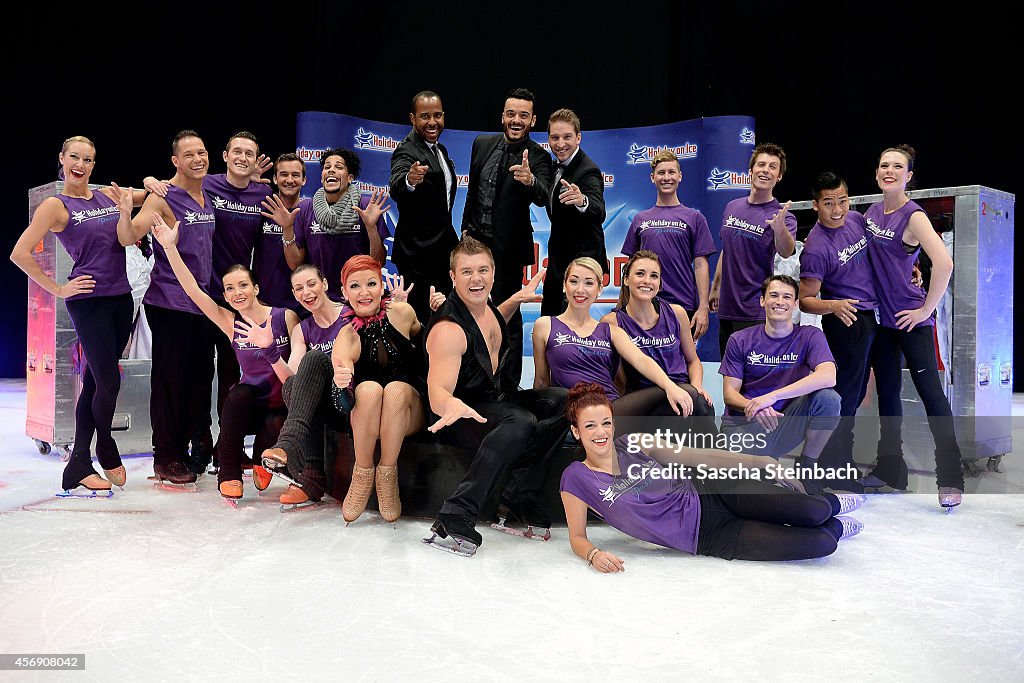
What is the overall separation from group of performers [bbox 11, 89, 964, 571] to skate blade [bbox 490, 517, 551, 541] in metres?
0.04

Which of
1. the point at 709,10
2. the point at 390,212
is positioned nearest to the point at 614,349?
the point at 390,212

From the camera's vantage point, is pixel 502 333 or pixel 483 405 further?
pixel 502 333

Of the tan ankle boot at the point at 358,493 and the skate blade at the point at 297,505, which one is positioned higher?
the tan ankle boot at the point at 358,493

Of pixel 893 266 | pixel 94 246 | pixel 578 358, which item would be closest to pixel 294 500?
pixel 578 358

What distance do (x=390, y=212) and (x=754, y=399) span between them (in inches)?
188

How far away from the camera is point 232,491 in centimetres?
341

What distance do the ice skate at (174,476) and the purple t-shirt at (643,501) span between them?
2047 mm

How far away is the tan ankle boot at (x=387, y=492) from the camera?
307 cm

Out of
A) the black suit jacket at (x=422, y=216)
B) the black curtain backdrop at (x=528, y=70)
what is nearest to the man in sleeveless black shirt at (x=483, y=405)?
the black suit jacket at (x=422, y=216)

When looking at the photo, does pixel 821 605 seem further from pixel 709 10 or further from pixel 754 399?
pixel 709 10

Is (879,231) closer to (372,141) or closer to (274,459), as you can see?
(274,459)

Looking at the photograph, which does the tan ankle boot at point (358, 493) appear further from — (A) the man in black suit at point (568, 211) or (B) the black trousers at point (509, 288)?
(A) the man in black suit at point (568, 211)

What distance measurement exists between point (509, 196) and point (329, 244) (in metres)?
0.97

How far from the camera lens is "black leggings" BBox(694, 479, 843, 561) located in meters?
2.60
